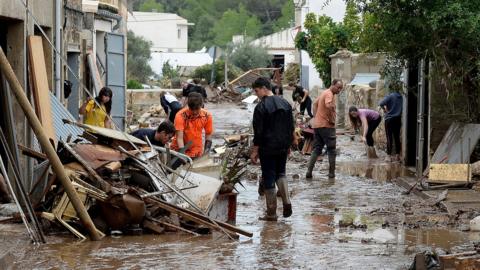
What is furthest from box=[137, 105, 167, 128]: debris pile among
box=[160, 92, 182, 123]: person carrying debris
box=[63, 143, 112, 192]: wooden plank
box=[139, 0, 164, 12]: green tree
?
box=[139, 0, 164, 12]: green tree

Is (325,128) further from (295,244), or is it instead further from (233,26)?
(233,26)

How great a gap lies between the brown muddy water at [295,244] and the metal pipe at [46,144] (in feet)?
0.85

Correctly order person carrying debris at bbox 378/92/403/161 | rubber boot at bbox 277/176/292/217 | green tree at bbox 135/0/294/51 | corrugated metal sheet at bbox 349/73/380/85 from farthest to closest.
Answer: green tree at bbox 135/0/294/51
corrugated metal sheet at bbox 349/73/380/85
person carrying debris at bbox 378/92/403/161
rubber boot at bbox 277/176/292/217

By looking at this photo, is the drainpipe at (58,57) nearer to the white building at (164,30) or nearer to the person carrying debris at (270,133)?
the person carrying debris at (270,133)

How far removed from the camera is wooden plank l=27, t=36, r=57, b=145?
504 inches

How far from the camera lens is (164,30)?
10750 centimetres

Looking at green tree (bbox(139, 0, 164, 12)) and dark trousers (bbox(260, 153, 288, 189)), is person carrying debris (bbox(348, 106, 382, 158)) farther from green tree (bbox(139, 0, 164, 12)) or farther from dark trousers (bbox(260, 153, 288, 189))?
green tree (bbox(139, 0, 164, 12))

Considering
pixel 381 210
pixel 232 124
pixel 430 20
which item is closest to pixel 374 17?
pixel 430 20

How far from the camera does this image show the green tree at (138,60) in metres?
69.5

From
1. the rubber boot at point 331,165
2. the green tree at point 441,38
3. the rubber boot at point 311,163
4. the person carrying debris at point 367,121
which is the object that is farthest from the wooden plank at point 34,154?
the person carrying debris at point 367,121

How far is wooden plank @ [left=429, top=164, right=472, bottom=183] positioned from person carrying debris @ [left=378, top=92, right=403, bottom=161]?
219 inches

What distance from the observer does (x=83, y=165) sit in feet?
Answer: 35.6

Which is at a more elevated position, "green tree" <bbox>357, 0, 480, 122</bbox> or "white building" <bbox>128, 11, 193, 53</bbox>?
"white building" <bbox>128, 11, 193, 53</bbox>

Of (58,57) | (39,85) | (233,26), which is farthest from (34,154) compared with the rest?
(233,26)
